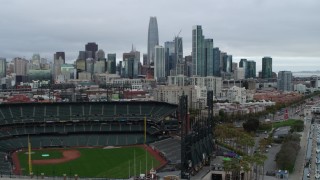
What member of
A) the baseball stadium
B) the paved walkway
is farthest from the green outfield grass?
the paved walkway

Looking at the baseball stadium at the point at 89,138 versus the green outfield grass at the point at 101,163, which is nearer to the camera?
the green outfield grass at the point at 101,163

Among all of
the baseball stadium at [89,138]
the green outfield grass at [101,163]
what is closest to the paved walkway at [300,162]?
the baseball stadium at [89,138]

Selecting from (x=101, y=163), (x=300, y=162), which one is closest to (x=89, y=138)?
(x=101, y=163)

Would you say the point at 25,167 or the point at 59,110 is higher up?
the point at 59,110

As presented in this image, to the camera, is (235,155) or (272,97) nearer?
(235,155)

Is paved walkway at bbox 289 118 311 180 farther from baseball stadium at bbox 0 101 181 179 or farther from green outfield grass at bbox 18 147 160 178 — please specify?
green outfield grass at bbox 18 147 160 178

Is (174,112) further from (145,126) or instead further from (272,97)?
(272,97)

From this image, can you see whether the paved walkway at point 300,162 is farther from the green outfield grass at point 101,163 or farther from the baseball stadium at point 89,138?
the green outfield grass at point 101,163

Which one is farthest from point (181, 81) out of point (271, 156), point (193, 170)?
point (193, 170)
